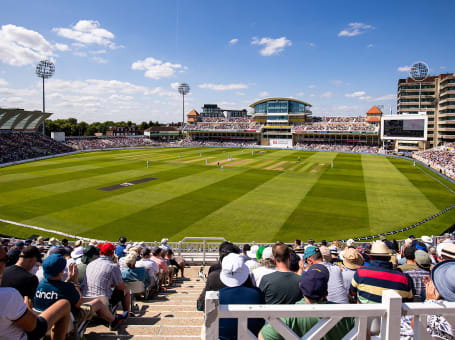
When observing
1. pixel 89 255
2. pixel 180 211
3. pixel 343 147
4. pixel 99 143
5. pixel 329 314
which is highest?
pixel 99 143

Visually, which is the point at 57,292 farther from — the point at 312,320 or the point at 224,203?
the point at 224,203

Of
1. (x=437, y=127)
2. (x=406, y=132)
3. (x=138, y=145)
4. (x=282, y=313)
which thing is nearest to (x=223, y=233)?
(x=282, y=313)

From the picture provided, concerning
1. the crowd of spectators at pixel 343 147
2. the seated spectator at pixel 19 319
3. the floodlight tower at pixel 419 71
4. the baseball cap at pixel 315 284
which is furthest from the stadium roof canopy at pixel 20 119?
the floodlight tower at pixel 419 71

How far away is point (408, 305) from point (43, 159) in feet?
211

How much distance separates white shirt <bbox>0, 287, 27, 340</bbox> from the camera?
9.96 feet

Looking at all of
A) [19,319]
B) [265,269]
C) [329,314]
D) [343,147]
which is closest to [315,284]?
[329,314]

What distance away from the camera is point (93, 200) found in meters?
25.5

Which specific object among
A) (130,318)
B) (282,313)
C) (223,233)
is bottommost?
(223,233)

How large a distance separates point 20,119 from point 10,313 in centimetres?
7183

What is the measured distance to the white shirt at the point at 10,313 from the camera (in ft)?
9.96

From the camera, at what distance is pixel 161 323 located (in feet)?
17.0

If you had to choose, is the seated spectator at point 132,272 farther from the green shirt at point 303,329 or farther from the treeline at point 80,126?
the treeline at point 80,126

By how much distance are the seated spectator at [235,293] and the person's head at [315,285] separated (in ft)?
1.93

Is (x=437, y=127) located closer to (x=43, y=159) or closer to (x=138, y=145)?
(x=138, y=145)
